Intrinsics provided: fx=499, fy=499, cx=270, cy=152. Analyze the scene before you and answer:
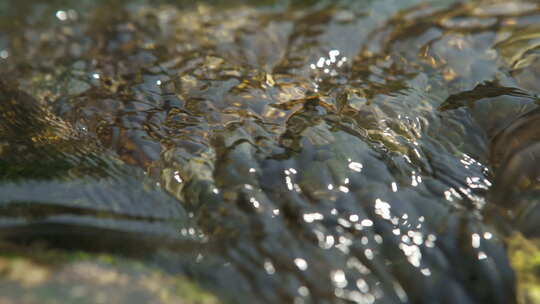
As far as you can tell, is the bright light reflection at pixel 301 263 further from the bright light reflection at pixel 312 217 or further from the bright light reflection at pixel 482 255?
the bright light reflection at pixel 482 255

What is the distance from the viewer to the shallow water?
6.70 ft

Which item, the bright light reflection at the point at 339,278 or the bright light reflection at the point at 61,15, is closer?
the bright light reflection at the point at 339,278

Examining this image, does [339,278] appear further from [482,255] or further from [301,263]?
[482,255]

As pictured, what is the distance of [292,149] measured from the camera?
2711mm

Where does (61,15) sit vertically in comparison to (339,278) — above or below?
above

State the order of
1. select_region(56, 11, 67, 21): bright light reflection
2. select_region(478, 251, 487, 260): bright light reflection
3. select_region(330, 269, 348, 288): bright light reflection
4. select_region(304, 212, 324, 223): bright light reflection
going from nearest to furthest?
select_region(330, 269, 348, 288): bright light reflection < select_region(478, 251, 487, 260): bright light reflection < select_region(304, 212, 324, 223): bright light reflection < select_region(56, 11, 67, 21): bright light reflection

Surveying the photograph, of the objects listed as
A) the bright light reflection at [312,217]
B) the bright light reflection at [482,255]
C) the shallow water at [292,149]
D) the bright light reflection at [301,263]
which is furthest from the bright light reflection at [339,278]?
the bright light reflection at [482,255]

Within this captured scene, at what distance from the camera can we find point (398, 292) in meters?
1.94

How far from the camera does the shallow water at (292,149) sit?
2.04 metres

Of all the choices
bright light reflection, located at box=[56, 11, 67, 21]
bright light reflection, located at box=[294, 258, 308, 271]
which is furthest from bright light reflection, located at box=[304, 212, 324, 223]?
bright light reflection, located at box=[56, 11, 67, 21]

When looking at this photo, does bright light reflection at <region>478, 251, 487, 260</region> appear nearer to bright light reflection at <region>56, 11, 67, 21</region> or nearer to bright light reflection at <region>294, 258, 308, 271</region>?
bright light reflection at <region>294, 258, 308, 271</region>

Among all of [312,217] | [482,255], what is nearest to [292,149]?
[312,217]

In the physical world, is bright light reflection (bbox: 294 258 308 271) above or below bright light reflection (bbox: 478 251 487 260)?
above

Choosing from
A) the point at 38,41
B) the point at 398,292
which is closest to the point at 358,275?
the point at 398,292
